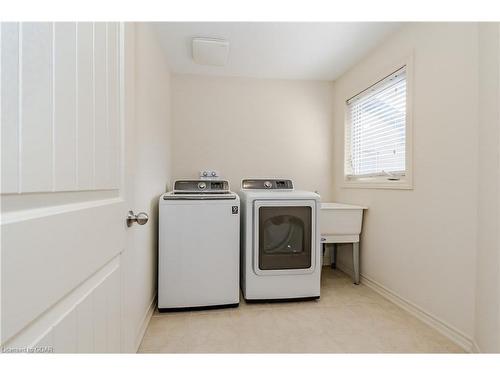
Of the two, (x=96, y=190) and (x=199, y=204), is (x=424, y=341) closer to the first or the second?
(x=199, y=204)

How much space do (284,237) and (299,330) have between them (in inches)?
27.8

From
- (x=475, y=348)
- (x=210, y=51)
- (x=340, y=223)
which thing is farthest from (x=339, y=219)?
(x=210, y=51)

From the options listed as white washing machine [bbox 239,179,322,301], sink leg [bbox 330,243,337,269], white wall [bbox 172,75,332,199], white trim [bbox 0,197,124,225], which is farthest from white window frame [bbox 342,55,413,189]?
white trim [bbox 0,197,124,225]

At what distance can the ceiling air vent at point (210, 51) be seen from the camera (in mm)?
2140

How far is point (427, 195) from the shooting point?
173 cm

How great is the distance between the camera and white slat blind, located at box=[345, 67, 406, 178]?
205 centimetres

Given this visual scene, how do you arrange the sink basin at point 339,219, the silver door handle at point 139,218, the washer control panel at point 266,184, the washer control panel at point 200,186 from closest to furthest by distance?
the silver door handle at point 139,218
the washer control panel at point 200,186
the sink basin at point 339,219
the washer control panel at point 266,184

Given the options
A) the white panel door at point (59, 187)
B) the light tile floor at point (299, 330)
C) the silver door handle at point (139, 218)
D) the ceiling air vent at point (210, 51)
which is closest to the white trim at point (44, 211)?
the white panel door at point (59, 187)

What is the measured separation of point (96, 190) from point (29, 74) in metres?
0.30

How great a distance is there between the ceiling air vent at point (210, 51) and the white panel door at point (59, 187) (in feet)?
5.20

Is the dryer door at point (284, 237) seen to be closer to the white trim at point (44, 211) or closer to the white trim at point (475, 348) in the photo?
the white trim at point (475, 348)

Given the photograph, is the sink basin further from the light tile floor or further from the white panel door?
the white panel door

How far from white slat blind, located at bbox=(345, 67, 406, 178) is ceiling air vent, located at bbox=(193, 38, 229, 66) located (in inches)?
57.0

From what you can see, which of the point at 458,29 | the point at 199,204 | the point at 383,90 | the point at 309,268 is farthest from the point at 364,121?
the point at 199,204
